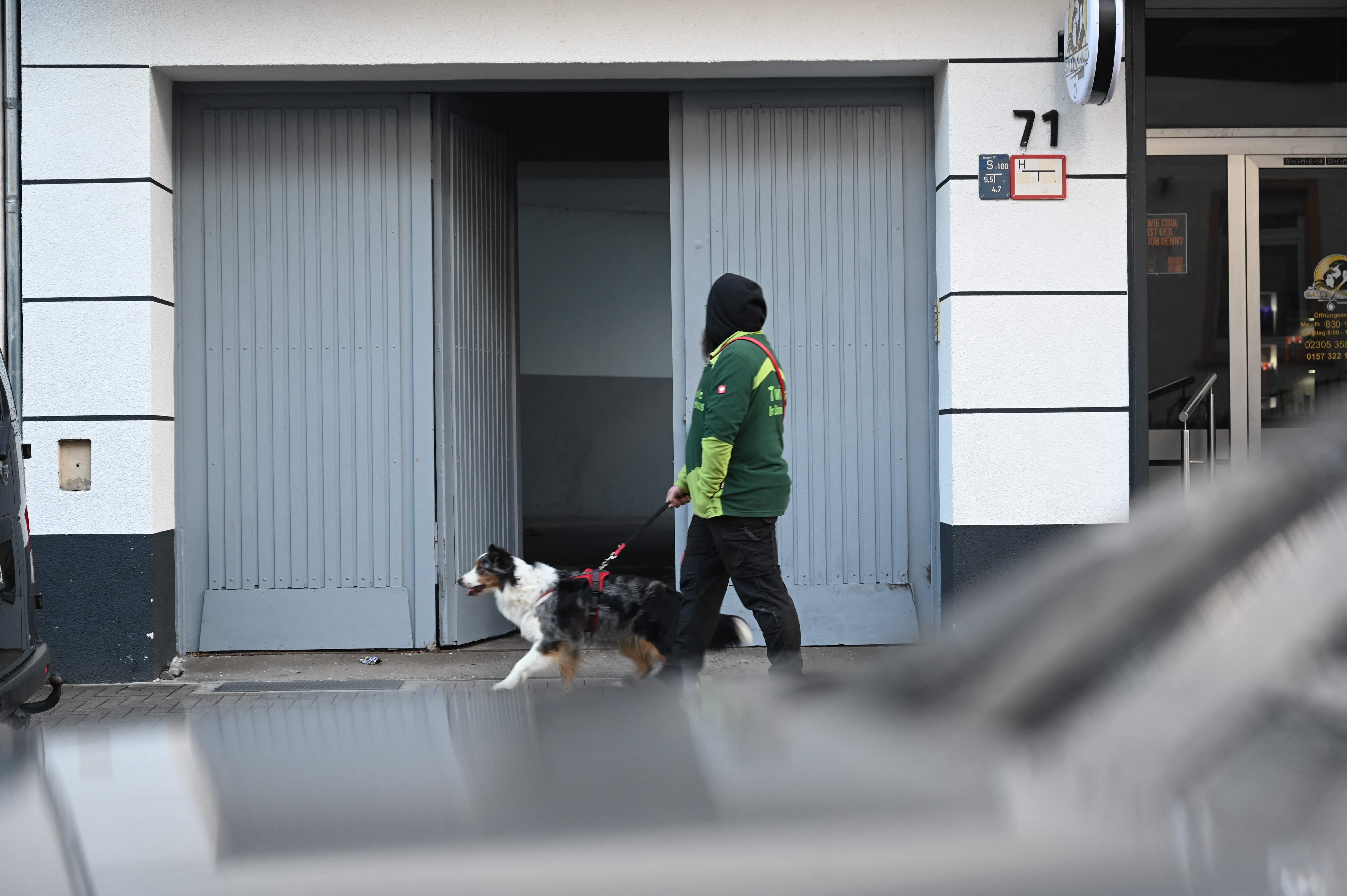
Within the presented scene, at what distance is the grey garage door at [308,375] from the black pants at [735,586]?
2082mm

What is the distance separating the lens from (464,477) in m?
6.70

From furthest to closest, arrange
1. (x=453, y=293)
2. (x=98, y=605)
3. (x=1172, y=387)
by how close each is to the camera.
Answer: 1. (x=1172, y=387)
2. (x=453, y=293)
3. (x=98, y=605)

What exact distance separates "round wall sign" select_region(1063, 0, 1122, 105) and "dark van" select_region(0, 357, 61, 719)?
487 cm

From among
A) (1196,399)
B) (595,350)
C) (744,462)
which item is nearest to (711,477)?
(744,462)

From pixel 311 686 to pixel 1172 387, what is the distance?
536cm

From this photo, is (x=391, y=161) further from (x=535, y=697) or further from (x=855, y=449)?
(x=535, y=697)

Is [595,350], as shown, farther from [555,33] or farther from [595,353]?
[555,33]

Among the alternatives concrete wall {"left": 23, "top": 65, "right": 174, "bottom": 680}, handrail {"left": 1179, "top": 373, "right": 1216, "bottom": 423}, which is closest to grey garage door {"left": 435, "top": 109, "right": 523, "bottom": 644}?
concrete wall {"left": 23, "top": 65, "right": 174, "bottom": 680}

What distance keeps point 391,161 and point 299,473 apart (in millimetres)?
1854

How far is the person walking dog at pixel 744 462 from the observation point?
4637 millimetres

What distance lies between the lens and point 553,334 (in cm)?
1401

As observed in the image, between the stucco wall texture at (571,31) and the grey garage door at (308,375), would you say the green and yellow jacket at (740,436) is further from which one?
the grey garage door at (308,375)

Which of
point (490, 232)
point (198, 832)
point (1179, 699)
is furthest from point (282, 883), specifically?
point (490, 232)

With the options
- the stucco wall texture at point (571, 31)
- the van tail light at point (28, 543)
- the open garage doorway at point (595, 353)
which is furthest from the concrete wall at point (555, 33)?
the open garage doorway at point (595, 353)
